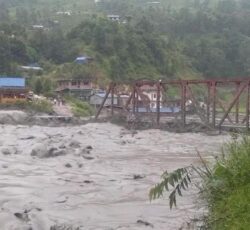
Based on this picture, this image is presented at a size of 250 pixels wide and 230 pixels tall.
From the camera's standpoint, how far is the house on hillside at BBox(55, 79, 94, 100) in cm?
8215

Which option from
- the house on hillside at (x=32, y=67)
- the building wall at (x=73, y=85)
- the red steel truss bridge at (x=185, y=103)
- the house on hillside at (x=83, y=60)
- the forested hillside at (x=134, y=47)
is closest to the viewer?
the red steel truss bridge at (x=185, y=103)

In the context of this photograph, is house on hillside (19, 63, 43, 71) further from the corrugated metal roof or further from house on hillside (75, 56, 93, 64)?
the corrugated metal roof

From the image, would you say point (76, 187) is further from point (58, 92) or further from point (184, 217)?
point (58, 92)

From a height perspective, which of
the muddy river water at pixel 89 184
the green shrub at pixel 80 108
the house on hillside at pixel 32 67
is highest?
the house on hillside at pixel 32 67

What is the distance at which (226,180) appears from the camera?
9461mm

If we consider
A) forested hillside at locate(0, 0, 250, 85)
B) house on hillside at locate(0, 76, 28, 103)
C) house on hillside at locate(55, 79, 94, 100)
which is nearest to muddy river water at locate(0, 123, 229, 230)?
house on hillside at locate(0, 76, 28, 103)

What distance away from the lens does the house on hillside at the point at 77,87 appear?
82150 mm

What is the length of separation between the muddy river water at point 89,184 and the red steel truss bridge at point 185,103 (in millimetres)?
9138

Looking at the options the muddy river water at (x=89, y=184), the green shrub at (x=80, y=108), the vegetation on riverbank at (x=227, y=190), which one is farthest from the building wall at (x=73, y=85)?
the vegetation on riverbank at (x=227, y=190)

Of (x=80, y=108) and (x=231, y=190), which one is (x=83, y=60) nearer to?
(x=80, y=108)

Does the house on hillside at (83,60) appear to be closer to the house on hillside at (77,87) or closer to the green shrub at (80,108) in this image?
the house on hillside at (77,87)

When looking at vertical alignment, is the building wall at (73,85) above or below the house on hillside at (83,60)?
below

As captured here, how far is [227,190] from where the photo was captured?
9.34m

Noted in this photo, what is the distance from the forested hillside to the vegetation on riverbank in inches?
2967
